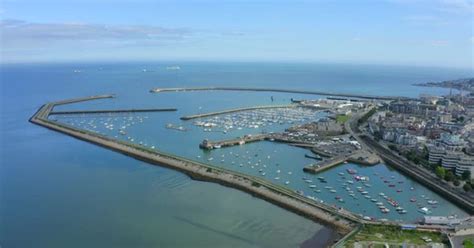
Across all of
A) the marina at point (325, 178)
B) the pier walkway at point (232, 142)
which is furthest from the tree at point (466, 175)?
the pier walkway at point (232, 142)

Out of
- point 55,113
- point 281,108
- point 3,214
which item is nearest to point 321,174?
point 3,214

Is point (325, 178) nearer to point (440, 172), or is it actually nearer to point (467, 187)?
point (440, 172)

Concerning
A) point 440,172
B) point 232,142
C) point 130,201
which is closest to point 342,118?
point 232,142

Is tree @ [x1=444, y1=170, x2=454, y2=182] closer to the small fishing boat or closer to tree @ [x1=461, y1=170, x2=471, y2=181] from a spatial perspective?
tree @ [x1=461, y1=170, x2=471, y2=181]

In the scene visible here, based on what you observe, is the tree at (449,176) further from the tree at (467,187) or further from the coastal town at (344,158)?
the tree at (467,187)

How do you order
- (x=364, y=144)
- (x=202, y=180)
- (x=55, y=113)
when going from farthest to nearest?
(x=55, y=113)
(x=364, y=144)
(x=202, y=180)

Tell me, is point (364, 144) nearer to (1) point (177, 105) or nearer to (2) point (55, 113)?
(1) point (177, 105)
